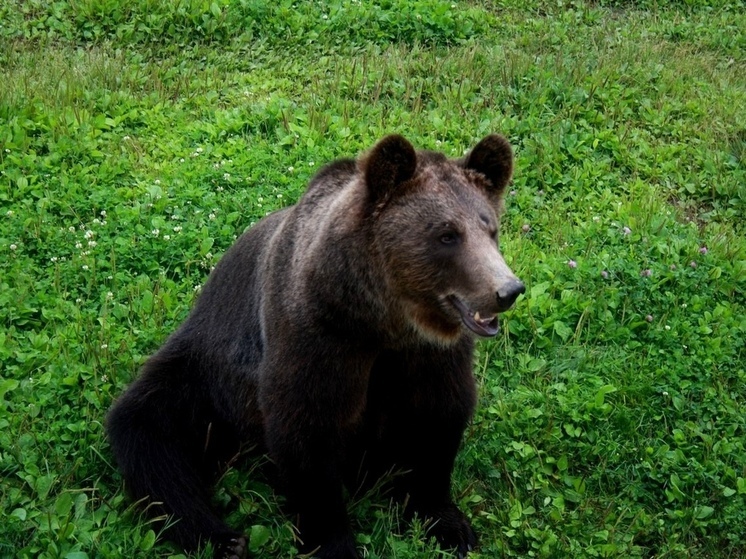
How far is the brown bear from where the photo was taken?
4.18 meters

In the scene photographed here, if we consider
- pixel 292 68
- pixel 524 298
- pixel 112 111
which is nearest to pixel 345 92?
pixel 292 68

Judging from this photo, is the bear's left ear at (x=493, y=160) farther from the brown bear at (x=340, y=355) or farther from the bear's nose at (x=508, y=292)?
the bear's nose at (x=508, y=292)

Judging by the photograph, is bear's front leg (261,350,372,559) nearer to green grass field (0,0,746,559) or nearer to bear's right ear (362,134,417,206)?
green grass field (0,0,746,559)

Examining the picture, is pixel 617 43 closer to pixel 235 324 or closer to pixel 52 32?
pixel 52 32

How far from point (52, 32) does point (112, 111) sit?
1979 millimetres

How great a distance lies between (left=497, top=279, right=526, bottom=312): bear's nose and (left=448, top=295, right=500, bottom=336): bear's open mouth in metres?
0.14

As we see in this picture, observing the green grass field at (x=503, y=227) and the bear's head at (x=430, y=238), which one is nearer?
the bear's head at (x=430, y=238)

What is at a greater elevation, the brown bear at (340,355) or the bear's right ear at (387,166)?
the bear's right ear at (387,166)

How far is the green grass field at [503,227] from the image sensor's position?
495cm

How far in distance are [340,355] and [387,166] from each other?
0.85 meters

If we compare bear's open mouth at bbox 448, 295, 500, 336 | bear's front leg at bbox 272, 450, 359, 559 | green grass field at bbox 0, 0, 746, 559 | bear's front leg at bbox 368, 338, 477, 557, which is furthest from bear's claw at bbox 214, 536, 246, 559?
bear's open mouth at bbox 448, 295, 500, 336

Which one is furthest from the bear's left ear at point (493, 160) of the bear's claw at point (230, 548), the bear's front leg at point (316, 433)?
the bear's claw at point (230, 548)

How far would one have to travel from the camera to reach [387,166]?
4.16 meters

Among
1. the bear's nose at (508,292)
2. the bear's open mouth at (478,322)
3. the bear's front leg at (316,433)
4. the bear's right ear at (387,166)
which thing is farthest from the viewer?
the bear's front leg at (316,433)
